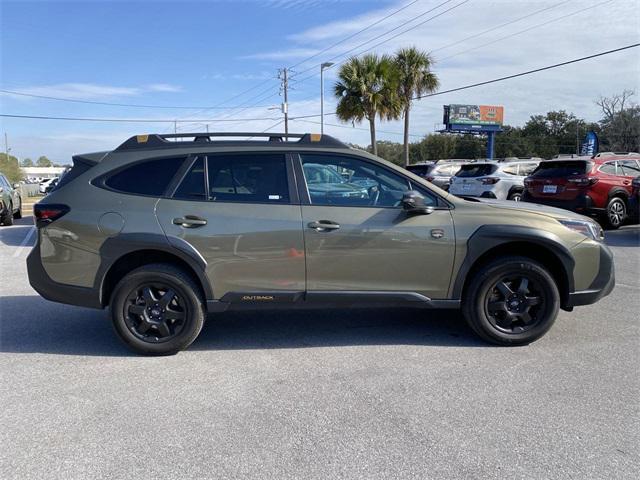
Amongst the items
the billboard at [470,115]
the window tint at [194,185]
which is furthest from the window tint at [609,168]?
the billboard at [470,115]

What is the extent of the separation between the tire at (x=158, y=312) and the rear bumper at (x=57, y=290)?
0.20 metres

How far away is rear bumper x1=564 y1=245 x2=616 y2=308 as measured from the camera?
14.6 ft

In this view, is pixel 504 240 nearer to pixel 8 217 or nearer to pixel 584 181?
pixel 584 181

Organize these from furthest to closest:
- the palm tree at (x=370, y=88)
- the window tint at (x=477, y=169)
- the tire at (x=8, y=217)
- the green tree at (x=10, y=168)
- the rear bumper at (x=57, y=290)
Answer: the green tree at (x=10, y=168) < the palm tree at (x=370, y=88) < the window tint at (x=477, y=169) < the tire at (x=8, y=217) < the rear bumper at (x=57, y=290)

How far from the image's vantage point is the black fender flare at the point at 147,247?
13.8 feet

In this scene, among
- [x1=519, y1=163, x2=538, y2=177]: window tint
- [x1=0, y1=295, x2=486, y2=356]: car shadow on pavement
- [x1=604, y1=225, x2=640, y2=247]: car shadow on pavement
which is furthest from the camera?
[x1=519, y1=163, x2=538, y2=177]: window tint

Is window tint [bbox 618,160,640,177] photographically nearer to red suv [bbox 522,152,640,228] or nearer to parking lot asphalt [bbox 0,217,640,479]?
red suv [bbox 522,152,640,228]

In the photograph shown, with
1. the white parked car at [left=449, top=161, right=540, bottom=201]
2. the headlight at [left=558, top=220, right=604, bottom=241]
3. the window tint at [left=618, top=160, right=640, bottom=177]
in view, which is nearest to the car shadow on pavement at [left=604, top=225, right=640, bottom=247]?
the window tint at [left=618, top=160, right=640, bottom=177]

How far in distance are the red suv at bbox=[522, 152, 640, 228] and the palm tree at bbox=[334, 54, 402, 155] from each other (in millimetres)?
15888

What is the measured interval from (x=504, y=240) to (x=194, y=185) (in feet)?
8.71

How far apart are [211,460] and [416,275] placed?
2.28m

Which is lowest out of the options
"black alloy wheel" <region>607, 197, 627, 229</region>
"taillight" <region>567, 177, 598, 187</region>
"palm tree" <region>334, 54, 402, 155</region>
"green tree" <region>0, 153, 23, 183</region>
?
"black alloy wheel" <region>607, 197, 627, 229</region>

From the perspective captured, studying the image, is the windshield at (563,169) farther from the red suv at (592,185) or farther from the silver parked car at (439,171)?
the silver parked car at (439,171)

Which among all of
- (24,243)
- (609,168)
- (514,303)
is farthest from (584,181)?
(24,243)
